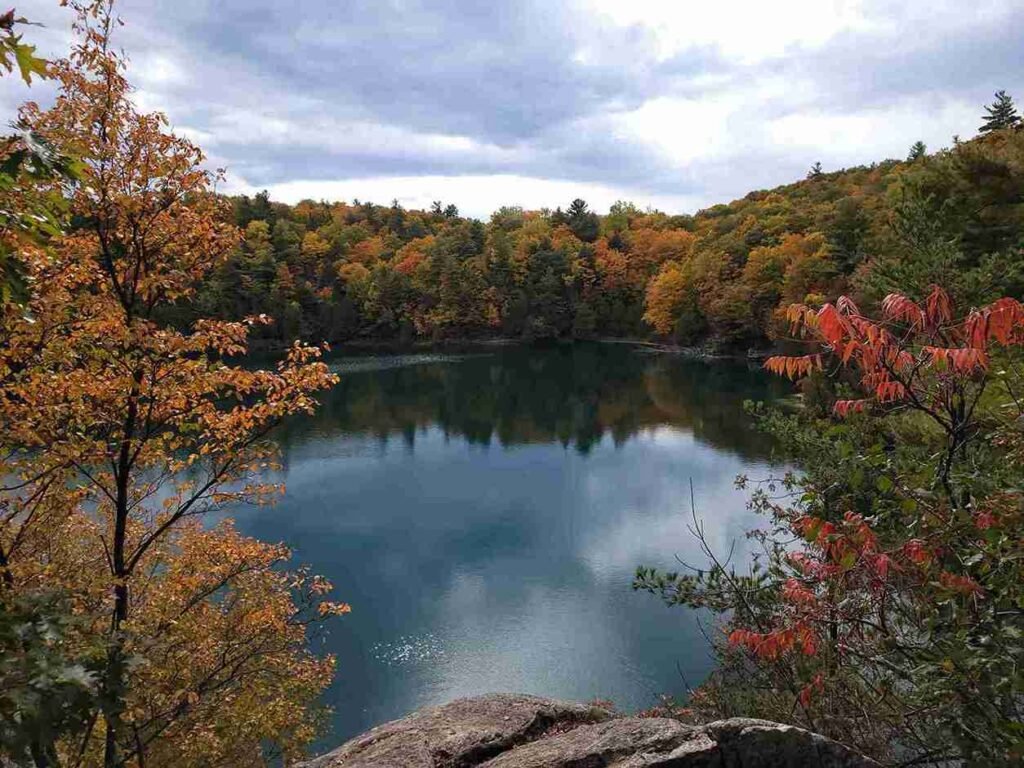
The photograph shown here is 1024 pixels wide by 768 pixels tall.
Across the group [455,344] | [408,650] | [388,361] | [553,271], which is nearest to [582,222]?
[553,271]

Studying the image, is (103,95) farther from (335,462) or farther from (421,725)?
(335,462)

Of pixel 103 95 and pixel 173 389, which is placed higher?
pixel 103 95

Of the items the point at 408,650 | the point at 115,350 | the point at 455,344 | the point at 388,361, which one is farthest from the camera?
the point at 455,344

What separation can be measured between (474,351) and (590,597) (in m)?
50.1

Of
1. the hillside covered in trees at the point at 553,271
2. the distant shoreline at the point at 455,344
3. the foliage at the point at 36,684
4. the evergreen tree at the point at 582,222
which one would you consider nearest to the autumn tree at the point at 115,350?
the foliage at the point at 36,684

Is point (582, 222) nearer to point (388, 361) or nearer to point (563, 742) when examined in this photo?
point (388, 361)

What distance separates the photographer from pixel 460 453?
105 feet

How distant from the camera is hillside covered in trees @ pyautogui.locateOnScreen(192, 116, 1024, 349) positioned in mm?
52062

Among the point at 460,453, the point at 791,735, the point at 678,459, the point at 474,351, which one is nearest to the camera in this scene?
the point at 791,735

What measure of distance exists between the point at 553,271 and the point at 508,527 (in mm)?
50992

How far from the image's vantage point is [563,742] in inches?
201

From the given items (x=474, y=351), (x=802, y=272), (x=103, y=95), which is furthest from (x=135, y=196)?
(x=474, y=351)

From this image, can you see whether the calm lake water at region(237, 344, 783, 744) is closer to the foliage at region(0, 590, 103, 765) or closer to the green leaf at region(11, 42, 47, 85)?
the foliage at region(0, 590, 103, 765)

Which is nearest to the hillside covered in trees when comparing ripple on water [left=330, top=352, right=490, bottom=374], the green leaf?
ripple on water [left=330, top=352, right=490, bottom=374]
